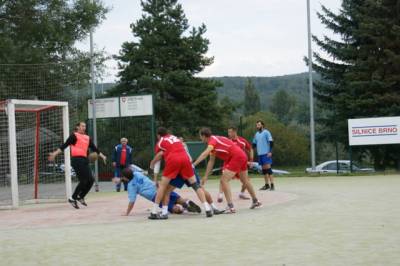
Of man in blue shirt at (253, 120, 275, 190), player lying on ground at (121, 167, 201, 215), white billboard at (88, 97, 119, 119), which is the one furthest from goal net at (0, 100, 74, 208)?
player lying on ground at (121, 167, 201, 215)

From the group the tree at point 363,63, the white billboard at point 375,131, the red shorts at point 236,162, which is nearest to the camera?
the red shorts at point 236,162

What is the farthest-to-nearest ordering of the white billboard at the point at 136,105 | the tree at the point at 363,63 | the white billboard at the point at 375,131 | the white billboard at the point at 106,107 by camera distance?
the tree at the point at 363,63
the white billboard at the point at 375,131
the white billboard at the point at 106,107
the white billboard at the point at 136,105

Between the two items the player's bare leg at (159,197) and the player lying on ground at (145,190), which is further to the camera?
the player lying on ground at (145,190)

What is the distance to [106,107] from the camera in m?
23.5

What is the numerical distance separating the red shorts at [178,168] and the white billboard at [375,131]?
50.9 ft

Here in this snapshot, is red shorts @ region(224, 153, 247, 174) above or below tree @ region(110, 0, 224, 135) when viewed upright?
below

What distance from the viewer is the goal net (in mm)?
17062

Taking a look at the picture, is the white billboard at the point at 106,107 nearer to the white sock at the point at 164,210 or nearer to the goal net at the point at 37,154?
the goal net at the point at 37,154

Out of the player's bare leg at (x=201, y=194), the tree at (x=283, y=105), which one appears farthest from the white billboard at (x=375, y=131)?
the tree at (x=283, y=105)

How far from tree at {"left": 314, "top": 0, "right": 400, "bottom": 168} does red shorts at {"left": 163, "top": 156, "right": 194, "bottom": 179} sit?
2335 centimetres

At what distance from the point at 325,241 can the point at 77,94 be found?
1650cm

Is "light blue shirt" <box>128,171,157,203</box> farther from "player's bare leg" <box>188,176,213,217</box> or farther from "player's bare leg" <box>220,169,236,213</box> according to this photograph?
"player's bare leg" <box>220,169,236,213</box>

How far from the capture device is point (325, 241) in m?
7.82

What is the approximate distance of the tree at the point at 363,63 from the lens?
108 feet
